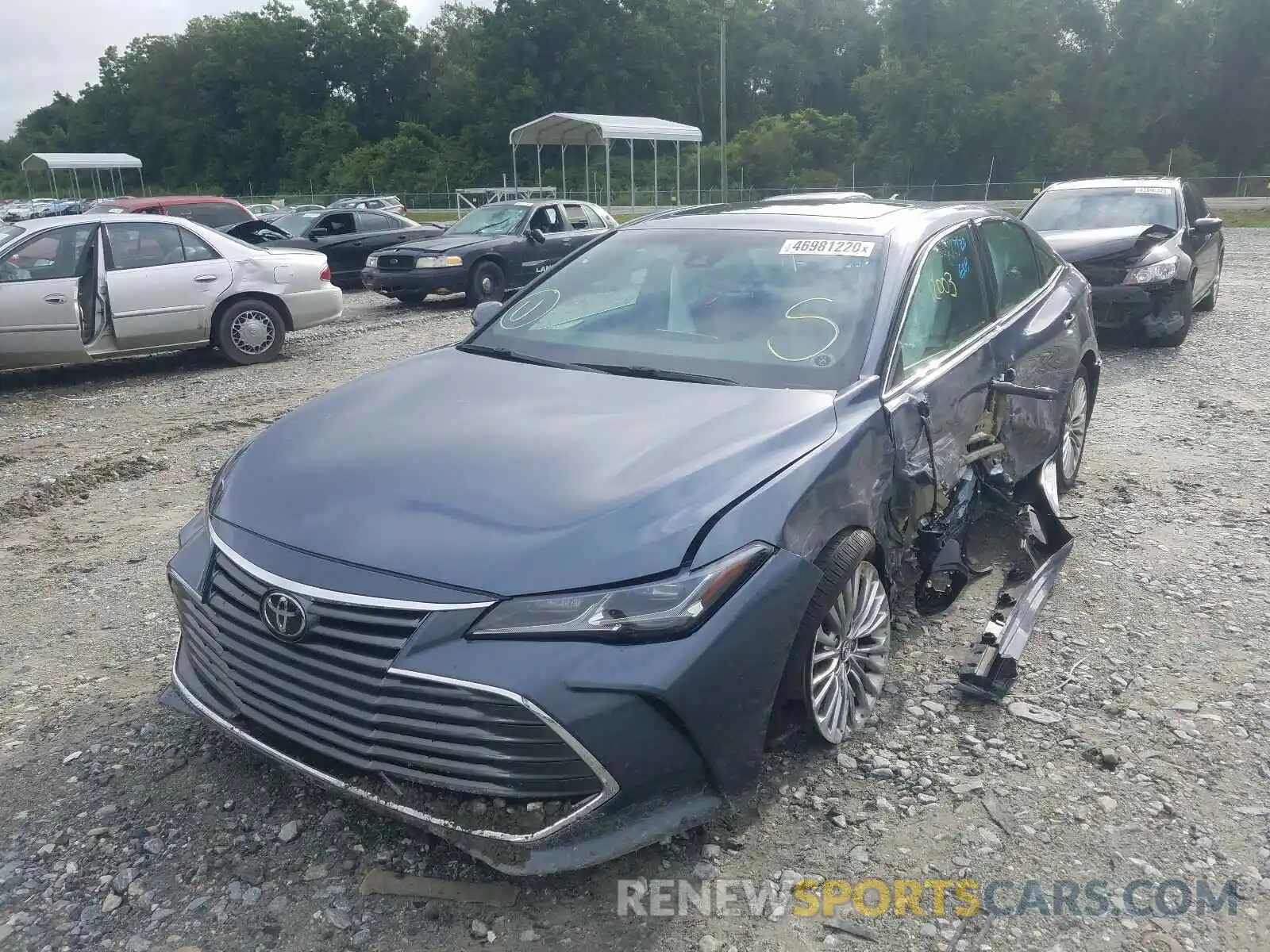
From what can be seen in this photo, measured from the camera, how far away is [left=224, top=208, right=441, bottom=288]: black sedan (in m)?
17.0

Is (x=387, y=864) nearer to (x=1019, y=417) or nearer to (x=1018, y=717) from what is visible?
(x=1018, y=717)

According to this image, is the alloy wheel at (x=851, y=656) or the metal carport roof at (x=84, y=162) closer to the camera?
the alloy wheel at (x=851, y=656)

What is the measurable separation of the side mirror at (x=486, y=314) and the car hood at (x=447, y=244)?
34.2 feet

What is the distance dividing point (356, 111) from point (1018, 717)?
263 ft

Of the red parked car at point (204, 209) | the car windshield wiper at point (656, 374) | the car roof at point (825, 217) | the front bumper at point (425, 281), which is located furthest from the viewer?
the red parked car at point (204, 209)

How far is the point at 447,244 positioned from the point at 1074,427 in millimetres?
10993

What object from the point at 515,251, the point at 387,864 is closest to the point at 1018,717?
the point at 387,864

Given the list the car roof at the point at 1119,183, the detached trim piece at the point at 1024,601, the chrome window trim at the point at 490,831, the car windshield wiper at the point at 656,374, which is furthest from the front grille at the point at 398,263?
the chrome window trim at the point at 490,831

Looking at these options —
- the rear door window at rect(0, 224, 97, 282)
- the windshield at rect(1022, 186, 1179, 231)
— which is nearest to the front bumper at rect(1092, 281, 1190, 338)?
the windshield at rect(1022, 186, 1179, 231)

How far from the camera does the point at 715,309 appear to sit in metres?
3.87

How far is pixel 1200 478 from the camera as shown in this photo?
242 inches

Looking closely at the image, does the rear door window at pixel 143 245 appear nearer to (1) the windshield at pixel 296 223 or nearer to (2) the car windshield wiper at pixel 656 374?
(2) the car windshield wiper at pixel 656 374

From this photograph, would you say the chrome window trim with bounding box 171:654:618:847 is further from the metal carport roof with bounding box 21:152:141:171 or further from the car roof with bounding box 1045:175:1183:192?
the metal carport roof with bounding box 21:152:141:171

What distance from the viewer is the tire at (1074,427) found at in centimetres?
559
